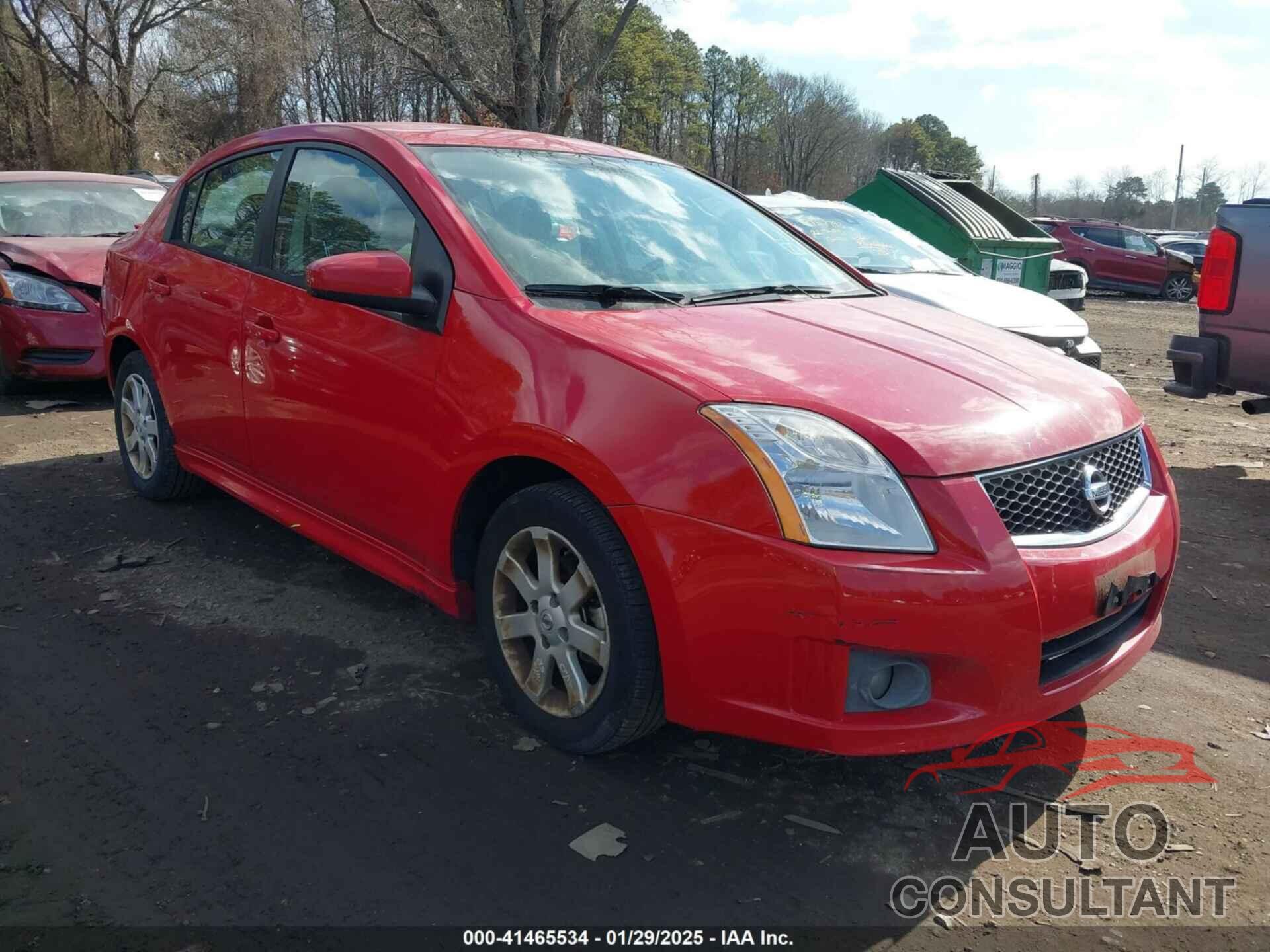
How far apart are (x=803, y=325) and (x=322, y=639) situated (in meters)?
2.00

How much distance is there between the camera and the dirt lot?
7.72 ft

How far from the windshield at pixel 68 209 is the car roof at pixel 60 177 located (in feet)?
0.15

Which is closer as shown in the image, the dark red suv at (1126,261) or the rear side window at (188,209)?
the rear side window at (188,209)

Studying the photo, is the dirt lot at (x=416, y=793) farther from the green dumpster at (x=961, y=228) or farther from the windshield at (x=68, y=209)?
the green dumpster at (x=961, y=228)

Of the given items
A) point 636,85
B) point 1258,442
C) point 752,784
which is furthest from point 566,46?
point 636,85

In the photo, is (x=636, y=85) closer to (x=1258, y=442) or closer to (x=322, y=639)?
(x=1258, y=442)

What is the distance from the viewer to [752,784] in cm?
286

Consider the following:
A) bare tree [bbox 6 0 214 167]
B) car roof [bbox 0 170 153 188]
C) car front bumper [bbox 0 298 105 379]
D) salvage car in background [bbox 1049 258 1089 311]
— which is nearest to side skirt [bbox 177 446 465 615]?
car front bumper [bbox 0 298 105 379]

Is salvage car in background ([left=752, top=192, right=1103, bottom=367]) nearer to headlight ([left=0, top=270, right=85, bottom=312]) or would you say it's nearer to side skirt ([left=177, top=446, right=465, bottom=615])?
side skirt ([left=177, top=446, right=465, bottom=615])

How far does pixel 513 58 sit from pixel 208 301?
12021 millimetres

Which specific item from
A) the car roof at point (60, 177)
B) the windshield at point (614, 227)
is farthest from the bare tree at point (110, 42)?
the windshield at point (614, 227)

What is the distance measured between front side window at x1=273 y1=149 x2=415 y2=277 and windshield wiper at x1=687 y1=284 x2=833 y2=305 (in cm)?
95

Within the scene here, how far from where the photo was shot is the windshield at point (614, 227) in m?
3.30

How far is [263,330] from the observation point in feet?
12.7
